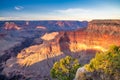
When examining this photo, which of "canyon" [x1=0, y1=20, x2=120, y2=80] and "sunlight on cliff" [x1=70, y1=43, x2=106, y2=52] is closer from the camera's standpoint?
"canyon" [x1=0, y1=20, x2=120, y2=80]

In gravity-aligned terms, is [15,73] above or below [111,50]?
below

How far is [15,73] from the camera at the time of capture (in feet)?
353

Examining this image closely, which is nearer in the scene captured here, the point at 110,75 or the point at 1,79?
the point at 110,75

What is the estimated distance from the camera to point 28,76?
101m

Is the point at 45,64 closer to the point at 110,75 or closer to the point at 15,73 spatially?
the point at 15,73

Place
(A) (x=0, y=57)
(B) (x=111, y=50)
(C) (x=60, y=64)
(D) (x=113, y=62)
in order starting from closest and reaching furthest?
(D) (x=113, y=62), (B) (x=111, y=50), (C) (x=60, y=64), (A) (x=0, y=57)

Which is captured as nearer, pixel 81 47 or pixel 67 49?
pixel 81 47

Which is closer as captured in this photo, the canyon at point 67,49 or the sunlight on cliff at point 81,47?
the canyon at point 67,49

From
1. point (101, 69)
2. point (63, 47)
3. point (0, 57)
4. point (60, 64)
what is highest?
point (101, 69)

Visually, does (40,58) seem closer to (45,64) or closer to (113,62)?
(45,64)

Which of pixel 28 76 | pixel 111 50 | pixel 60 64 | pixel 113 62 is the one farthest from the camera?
pixel 28 76

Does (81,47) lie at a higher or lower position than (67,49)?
higher

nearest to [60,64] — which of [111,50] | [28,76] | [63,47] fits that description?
[111,50]

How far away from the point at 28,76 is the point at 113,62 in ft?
220
